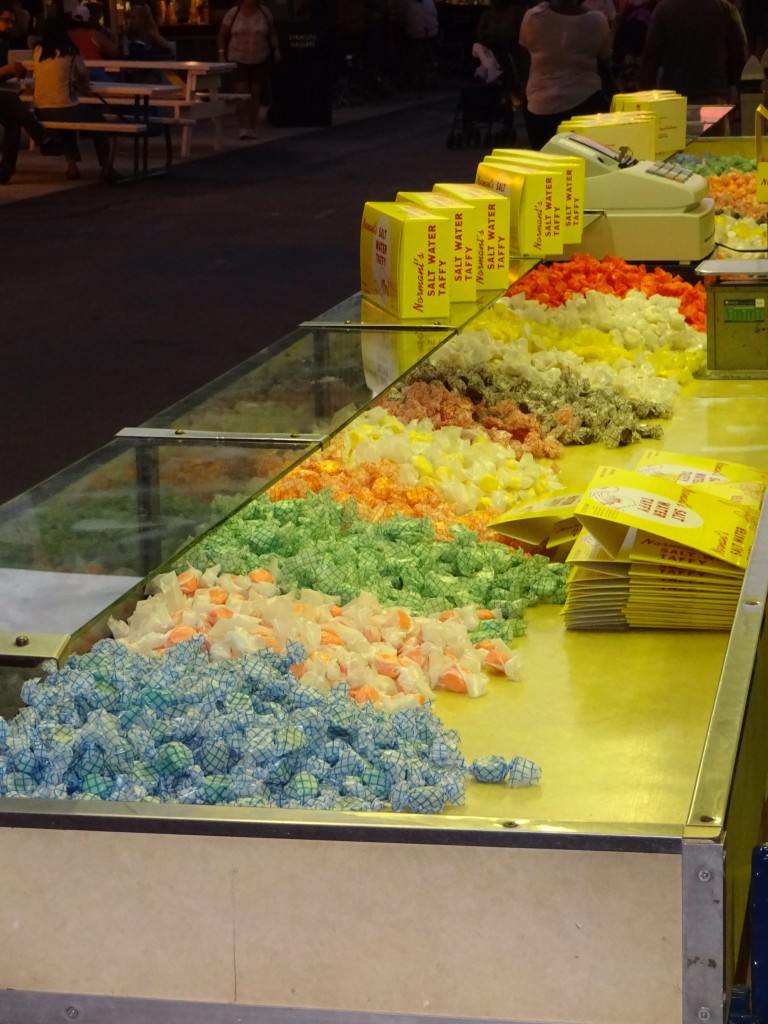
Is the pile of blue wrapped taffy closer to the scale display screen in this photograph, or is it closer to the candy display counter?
the candy display counter

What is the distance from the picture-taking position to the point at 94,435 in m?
6.68

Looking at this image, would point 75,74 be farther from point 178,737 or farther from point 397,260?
point 178,737

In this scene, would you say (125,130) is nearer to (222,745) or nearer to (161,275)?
(161,275)

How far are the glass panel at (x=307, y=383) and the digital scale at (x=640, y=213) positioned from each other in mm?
1816

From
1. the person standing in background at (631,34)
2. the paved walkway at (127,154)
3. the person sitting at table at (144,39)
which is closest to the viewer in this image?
the paved walkway at (127,154)

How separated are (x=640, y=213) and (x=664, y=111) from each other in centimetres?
182

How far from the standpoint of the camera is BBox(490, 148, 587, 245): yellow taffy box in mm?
4367

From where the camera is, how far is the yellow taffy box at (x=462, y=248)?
3609mm

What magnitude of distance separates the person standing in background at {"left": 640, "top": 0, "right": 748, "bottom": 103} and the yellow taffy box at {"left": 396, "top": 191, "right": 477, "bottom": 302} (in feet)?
19.2

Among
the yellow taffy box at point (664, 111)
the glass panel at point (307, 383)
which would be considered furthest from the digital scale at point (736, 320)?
the yellow taffy box at point (664, 111)

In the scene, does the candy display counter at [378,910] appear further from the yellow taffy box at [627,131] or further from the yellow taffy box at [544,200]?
the yellow taffy box at [627,131]

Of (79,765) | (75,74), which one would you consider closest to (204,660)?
(79,765)

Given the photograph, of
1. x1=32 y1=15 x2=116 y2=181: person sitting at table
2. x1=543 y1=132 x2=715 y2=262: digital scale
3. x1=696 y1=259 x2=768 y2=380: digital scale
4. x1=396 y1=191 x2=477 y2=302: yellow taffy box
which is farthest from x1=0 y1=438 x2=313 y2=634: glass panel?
x1=32 y1=15 x2=116 y2=181: person sitting at table

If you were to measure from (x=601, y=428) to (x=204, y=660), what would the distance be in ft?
5.88
